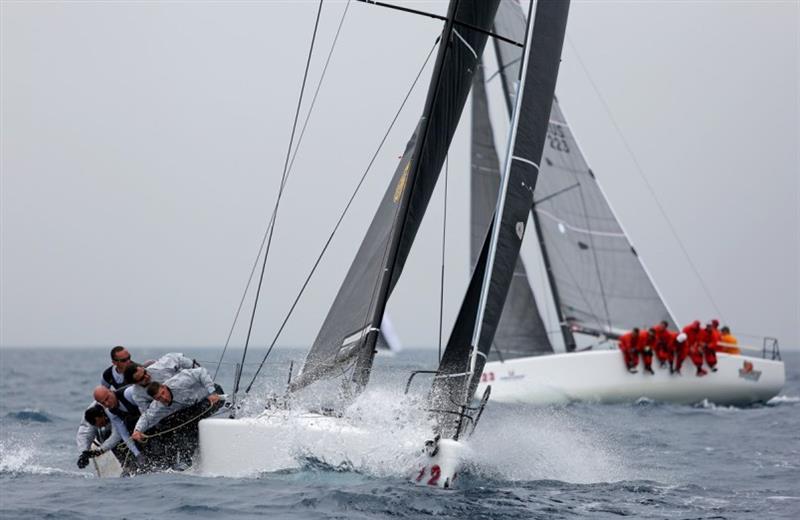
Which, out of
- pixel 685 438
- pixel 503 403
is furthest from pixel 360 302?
pixel 503 403

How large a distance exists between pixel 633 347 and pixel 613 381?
2.17 feet

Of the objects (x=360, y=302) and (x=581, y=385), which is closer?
(x=360, y=302)

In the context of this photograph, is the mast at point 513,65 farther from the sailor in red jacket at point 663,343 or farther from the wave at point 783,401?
the wave at point 783,401

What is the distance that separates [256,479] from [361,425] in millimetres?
890

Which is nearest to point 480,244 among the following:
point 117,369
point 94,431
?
point 94,431

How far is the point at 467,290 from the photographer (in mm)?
9234

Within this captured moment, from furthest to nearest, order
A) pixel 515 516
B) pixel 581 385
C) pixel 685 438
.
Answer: pixel 581 385
pixel 685 438
pixel 515 516

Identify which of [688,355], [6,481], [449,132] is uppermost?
[449,132]

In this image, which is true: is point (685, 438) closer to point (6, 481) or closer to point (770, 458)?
point (770, 458)

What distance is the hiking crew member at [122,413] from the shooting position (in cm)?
922

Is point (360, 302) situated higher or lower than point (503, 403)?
higher

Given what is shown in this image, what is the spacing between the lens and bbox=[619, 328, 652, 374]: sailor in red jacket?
19.5 m

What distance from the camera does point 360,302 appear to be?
9555mm

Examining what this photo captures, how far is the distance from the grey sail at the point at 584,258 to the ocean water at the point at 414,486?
7.98 meters
